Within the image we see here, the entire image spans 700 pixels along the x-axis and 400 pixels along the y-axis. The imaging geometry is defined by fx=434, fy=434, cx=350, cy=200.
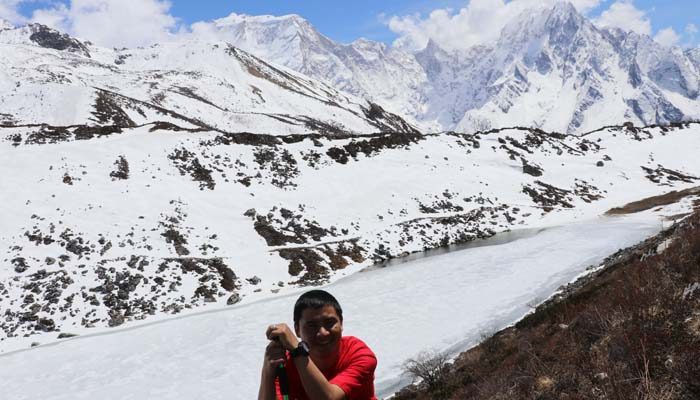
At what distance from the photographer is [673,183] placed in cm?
7606

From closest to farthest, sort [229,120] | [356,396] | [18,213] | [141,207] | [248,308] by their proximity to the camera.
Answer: [356,396]
[248,308]
[18,213]
[141,207]
[229,120]

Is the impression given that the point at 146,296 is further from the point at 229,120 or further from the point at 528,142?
the point at 229,120

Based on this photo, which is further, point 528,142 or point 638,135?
point 638,135

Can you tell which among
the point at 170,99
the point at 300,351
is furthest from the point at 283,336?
the point at 170,99

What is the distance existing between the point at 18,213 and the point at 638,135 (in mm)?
119386

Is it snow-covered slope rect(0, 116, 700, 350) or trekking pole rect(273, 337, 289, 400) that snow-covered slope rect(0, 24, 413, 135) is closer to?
snow-covered slope rect(0, 116, 700, 350)

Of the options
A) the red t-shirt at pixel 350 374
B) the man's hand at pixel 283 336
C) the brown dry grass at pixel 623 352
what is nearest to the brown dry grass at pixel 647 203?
the brown dry grass at pixel 623 352

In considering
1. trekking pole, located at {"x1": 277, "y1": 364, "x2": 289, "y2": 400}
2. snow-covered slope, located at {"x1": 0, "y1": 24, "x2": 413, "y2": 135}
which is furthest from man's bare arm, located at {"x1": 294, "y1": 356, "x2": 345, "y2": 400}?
snow-covered slope, located at {"x1": 0, "y1": 24, "x2": 413, "y2": 135}

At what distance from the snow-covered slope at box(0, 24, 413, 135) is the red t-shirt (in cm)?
7166

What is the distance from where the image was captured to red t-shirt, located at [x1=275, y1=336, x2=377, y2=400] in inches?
142

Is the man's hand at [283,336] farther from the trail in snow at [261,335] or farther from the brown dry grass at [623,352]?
the trail in snow at [261,335]

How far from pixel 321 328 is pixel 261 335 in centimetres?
1883

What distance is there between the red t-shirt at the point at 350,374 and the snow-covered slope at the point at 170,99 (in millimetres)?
71657

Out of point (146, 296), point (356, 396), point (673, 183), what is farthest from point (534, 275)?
point (673, 183)
